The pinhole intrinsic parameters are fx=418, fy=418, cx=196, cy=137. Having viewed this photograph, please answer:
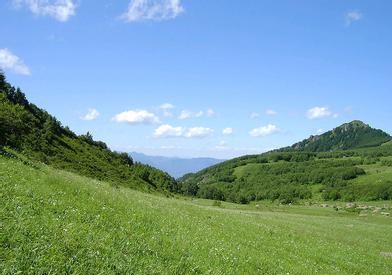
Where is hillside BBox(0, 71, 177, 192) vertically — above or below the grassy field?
above

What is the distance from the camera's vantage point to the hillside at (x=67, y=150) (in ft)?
266

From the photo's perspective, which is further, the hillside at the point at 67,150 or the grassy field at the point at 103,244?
the hillside at the point at 67,150

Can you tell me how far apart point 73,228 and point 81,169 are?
249ft

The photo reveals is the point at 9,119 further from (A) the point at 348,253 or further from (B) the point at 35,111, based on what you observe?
(B) the point at 35,111

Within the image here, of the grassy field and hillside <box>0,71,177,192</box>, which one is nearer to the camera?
the grassy field

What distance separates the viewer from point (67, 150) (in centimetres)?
9588

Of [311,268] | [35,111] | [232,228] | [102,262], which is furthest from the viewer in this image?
[35,111]

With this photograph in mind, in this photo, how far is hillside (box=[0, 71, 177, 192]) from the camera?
266ft

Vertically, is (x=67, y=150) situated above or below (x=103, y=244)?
above

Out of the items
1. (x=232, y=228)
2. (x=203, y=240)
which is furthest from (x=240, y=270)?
(x=232, y=228)

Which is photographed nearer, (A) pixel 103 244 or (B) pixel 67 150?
(A) pixel 103 244

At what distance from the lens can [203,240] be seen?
62.2ft

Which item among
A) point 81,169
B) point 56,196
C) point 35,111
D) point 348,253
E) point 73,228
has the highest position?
point 35,111

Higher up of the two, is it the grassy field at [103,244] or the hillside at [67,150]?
the hillside at [67,150]
